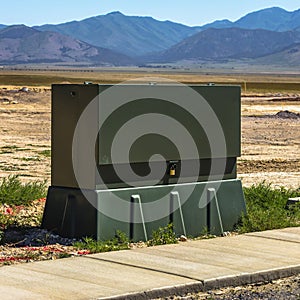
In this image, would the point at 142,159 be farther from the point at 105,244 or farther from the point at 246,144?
the point at 246,144

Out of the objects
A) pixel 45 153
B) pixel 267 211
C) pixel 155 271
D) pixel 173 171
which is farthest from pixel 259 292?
pixel 45 153

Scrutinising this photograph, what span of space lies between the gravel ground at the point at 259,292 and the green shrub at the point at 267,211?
261 cm

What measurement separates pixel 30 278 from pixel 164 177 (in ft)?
9.12

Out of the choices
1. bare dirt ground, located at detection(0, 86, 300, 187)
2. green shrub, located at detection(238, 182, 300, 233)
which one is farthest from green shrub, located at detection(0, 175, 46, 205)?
bare dirt ground, located at detection(0, 86, 300, 187)

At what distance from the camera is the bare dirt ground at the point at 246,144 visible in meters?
18.5

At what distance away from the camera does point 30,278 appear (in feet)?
24.7

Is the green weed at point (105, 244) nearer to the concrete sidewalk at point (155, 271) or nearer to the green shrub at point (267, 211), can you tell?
the concrete sidewalk at point (155, 271)

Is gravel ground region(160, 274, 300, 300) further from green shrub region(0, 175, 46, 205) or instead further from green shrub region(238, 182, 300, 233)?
green shrub region(0, 175, 46, 205)

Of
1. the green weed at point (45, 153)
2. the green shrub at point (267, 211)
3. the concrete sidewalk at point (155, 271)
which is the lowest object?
the green weed at point (45, 153)

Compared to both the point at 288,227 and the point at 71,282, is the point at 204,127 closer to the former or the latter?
the point at 288,227

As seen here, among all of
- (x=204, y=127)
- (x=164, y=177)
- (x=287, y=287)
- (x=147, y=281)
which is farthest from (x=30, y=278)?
(x=204, y=127)

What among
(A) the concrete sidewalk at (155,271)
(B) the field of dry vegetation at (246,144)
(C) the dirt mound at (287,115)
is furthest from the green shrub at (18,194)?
(C) the dirt mound at (287,115)

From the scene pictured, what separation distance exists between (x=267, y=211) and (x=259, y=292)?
374 centimetres

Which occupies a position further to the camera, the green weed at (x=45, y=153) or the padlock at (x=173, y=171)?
the green weed at (x=45, y=153)
